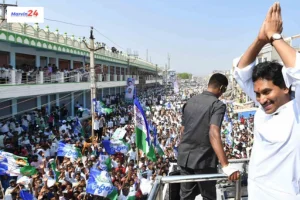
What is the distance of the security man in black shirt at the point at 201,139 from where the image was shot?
2.77 meters

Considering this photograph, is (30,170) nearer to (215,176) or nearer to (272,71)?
(215,176)

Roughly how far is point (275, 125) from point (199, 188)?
1363 millimetres

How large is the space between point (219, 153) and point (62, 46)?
18363 millimetres

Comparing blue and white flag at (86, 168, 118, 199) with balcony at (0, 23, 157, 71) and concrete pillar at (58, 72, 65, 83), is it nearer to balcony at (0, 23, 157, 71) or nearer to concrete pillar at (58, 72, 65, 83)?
balcony at (0, 23, 157, 71)

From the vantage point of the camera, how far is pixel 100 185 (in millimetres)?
6469

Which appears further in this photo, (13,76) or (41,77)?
(41,77)

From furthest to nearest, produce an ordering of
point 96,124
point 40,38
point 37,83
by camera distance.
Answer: point 40,38
point 37,83
point 96,124

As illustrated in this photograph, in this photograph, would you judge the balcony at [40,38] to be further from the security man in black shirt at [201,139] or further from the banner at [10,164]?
the security man in black shirt at [201,139]

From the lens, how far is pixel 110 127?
54.3 feet

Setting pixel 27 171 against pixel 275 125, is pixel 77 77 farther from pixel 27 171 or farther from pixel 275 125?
pixel 275 125

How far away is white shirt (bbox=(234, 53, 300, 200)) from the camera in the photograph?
1.63 metres

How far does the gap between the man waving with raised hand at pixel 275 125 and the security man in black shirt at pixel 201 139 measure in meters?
0.88

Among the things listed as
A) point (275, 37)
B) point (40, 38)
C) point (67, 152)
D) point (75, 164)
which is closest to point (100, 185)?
point (75, 164)

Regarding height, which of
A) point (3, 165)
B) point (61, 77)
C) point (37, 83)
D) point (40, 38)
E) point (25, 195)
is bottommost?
point (25, 195)
